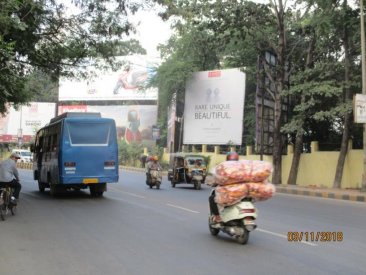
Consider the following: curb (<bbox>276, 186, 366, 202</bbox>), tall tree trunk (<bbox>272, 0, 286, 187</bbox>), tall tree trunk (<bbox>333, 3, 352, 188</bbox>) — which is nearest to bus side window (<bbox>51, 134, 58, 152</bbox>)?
curb (<bbox>276, 186, 366, 202</bbox>)

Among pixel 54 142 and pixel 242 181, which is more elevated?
pixel 54 142

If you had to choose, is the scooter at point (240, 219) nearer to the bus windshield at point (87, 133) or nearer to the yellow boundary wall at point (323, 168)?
the bus windshield at point (87, 133)

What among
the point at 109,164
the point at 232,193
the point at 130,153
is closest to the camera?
the point at 232,193

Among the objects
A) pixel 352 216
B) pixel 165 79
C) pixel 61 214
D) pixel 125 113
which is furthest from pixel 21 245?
pixel 125 113

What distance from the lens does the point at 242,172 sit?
802cm

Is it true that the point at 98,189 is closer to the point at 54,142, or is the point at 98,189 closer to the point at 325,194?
the point at 54,142

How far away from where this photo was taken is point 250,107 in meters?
32.9

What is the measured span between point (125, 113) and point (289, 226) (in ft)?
149

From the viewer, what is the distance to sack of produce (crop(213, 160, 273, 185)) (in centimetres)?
802

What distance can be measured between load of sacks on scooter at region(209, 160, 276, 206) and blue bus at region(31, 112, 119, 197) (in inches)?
355

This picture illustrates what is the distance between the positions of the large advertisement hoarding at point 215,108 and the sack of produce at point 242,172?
2385 centimetres

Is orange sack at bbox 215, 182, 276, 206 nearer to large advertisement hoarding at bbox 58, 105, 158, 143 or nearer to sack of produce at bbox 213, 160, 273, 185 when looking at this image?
sack of produce at bbox 213, 160, 273, 185

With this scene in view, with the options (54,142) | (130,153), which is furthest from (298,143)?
(130,153)
